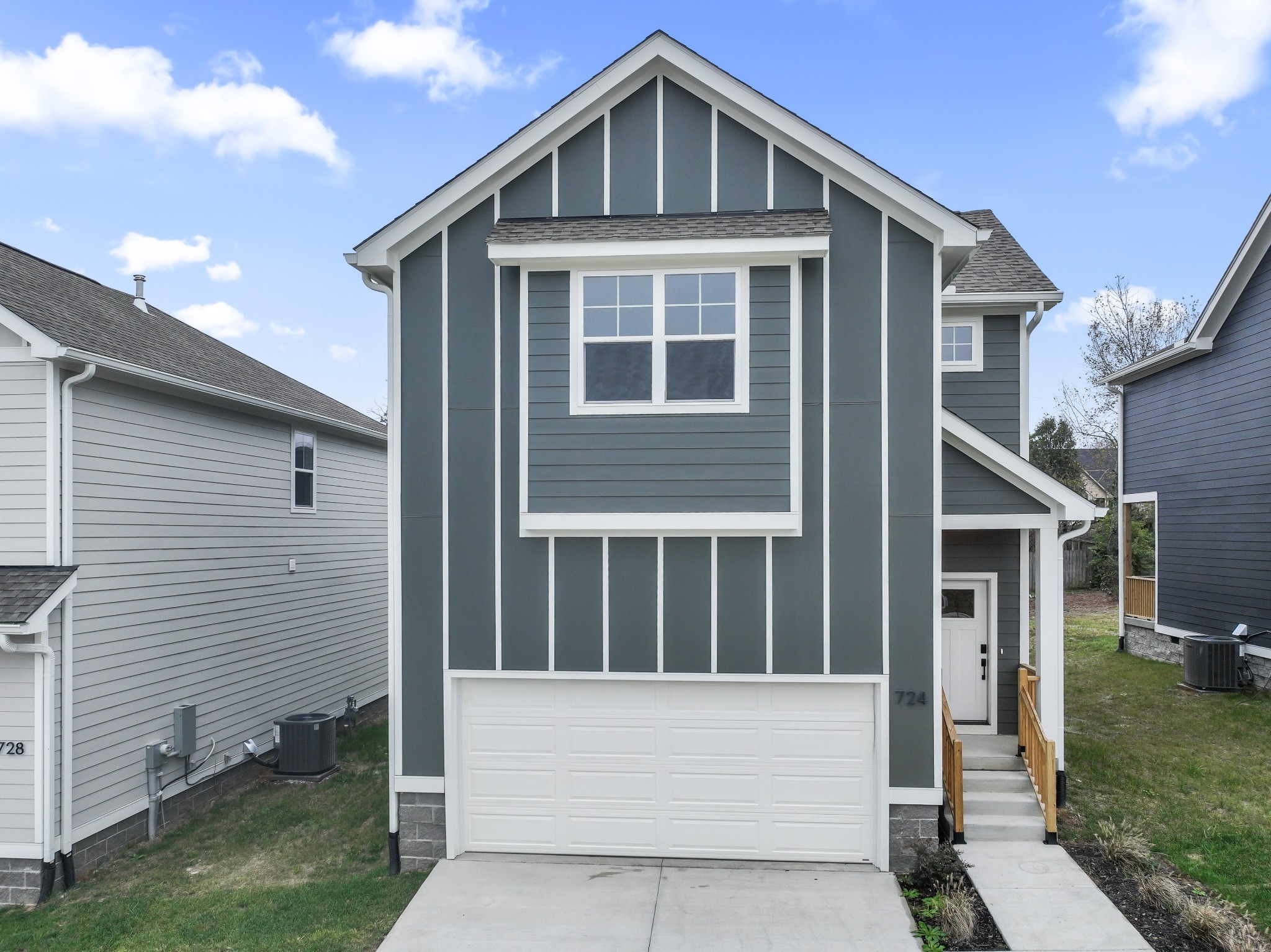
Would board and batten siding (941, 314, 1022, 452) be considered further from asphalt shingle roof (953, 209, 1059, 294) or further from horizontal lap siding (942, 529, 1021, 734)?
horizontal lap siding (942, 529, 1021, 734)

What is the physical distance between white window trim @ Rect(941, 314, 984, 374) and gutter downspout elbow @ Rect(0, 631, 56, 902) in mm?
10121

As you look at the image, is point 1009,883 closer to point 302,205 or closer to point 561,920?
point 561,920

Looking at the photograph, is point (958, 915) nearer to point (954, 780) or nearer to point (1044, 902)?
point (1044, 902)

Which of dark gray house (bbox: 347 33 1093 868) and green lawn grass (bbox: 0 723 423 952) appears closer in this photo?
green lawn grass (bbox: 0 723 423 952)

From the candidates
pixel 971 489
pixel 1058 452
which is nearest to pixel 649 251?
pixel 971 489

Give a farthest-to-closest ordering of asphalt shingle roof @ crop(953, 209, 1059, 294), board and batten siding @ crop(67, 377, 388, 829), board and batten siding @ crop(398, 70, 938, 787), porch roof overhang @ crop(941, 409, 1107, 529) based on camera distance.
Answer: asphalt shingle roof @ crop(953, 209, 1059, 294) → board and batten siding @ crop(67, 377, 388, 829) → porch roof overhang @ crop(941, 409, 1107, 529) → board and batten siding @ crop(398, 70, 938, 787)

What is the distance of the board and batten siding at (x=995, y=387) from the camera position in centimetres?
994

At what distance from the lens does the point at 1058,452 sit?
2769cm

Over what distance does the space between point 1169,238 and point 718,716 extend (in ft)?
105

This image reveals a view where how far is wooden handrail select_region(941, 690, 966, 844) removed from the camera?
7.27m

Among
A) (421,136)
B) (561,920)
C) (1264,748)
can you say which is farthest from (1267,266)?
(421,136)

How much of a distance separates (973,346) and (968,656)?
3.85m

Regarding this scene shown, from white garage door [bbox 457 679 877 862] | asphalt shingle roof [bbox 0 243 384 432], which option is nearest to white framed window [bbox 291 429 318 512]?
asphalt shingle roof [bbox 0 243 384 432]

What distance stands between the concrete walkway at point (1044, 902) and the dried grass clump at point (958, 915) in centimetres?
19
